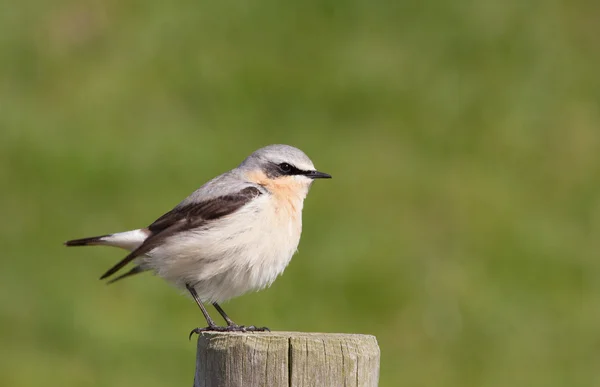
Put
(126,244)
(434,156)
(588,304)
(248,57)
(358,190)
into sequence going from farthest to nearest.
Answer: (248,57), (434,156), (358,190), (588,304), (126,244)

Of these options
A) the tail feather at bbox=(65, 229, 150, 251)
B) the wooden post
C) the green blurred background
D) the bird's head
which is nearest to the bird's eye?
the bird's head

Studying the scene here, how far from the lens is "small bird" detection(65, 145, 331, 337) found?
25.1ft

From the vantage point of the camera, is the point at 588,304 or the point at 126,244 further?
the point at 588,304

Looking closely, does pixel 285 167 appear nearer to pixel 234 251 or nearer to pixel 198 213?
pixel 198 213

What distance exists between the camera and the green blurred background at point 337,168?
42.3 ft

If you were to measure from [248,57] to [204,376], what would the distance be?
12.2m

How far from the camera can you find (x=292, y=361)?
208 inches

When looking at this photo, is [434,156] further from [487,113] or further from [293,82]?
[293,82]

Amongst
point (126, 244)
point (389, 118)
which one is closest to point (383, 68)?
point (389, 118)

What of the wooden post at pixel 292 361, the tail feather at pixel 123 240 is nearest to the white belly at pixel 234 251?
the tail feather at pixel 123 240

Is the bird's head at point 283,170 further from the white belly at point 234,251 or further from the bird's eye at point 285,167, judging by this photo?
the white belly at point 234,251

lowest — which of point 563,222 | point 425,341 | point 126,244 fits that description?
point 425,341

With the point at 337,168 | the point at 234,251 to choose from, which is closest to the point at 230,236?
the point at 234,251

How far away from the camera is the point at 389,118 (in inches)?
665
